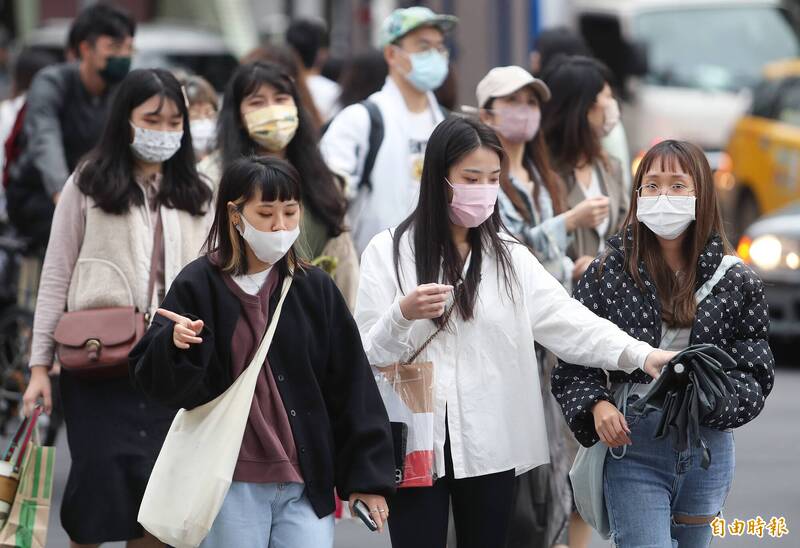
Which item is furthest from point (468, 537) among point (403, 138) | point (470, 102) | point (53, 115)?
point (470, 102)

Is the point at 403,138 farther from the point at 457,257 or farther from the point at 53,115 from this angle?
the point at 457,257

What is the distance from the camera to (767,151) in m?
15.5

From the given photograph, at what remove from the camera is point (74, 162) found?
8.15 m

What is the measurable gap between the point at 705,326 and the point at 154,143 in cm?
212

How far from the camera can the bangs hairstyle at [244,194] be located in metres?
4.74

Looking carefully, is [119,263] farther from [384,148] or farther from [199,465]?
[384,148]

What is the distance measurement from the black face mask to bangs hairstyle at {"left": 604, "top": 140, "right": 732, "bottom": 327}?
3.64 meters

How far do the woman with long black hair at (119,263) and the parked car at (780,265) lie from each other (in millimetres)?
6517

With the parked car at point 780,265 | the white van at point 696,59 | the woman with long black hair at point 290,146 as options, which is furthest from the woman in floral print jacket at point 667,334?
the white van at point 696,59

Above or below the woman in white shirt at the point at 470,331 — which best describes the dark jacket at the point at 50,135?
above

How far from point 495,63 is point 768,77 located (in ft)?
12.8

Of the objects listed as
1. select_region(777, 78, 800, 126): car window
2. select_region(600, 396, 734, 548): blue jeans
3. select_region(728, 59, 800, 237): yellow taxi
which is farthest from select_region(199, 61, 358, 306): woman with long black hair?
select_region(777, 78, 800, 126): car window

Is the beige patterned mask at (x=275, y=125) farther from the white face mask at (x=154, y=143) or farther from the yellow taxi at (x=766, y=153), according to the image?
the yellow taxi at (x=766, y=153)

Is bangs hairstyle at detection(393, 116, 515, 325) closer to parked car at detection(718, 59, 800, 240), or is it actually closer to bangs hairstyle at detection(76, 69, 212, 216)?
bangs hairstyle at detection(76, 69, 212, 216)
